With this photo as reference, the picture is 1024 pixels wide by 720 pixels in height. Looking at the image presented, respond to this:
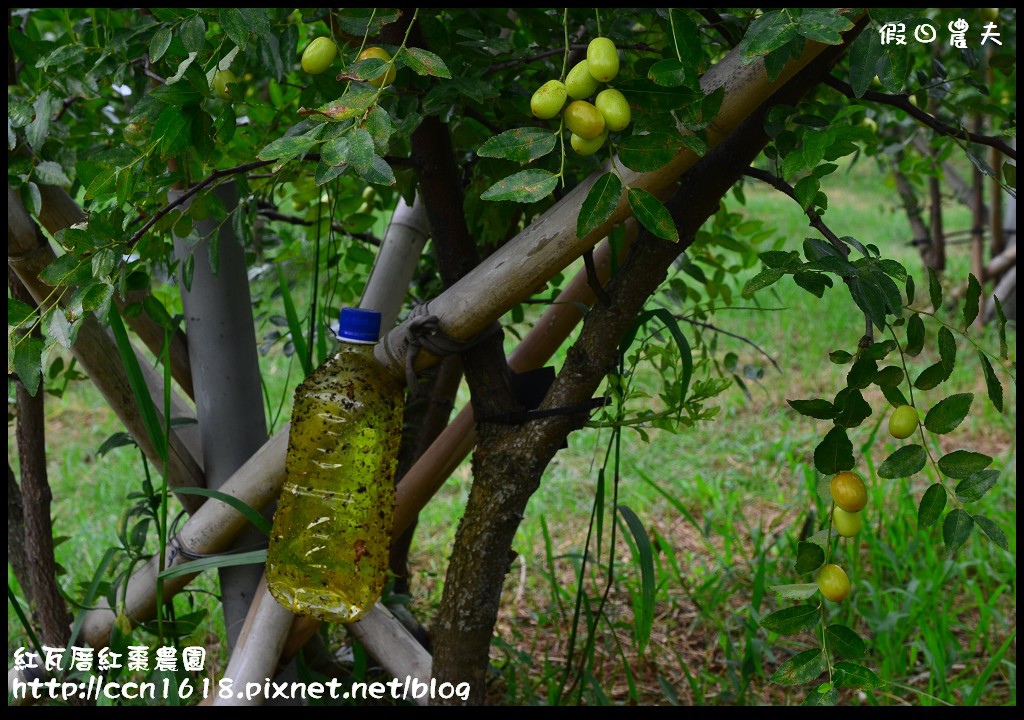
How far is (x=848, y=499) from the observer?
0.68 meters

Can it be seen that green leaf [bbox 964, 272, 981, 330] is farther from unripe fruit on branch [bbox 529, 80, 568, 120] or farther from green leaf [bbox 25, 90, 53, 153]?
green leaf [bbox 25, 90, 53, 153]

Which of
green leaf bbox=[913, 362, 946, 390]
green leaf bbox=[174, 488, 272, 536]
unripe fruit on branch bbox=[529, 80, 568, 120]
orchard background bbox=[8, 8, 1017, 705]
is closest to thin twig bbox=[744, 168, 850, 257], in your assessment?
orchard background bbox=[8, 8, 1017, 705]

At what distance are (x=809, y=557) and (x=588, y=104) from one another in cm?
37

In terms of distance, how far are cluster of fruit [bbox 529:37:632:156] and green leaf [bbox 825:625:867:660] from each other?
1.34 feet

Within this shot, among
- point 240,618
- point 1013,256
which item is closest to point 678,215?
point 240,618

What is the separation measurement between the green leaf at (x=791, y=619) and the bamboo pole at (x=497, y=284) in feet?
1.09

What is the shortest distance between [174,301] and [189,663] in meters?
0.60

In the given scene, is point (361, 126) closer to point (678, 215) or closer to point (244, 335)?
point (678, 215)

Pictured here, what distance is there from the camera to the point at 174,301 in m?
1.45

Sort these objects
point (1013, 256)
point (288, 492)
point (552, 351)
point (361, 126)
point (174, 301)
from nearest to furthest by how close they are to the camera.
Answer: point (361, 126), point (288, 492), point (552, 351), point (174, 301), point (1013, 256)

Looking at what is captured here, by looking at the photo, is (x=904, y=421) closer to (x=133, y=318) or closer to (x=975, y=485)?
(x=975, y=485)

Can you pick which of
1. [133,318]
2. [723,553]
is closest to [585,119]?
[133,318]

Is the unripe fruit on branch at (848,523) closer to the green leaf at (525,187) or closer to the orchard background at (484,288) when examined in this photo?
the orchard background at (484,288)

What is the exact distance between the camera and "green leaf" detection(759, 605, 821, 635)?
715 mm
